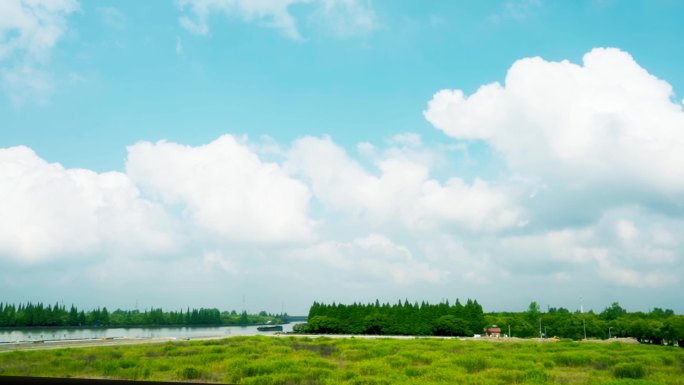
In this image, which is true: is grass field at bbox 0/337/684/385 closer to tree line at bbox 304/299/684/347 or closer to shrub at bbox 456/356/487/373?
shrub at bbox 456/356/487/373

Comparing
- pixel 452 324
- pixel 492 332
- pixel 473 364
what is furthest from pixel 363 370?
pixel 492 332

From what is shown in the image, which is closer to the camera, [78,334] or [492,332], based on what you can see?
[492,332]

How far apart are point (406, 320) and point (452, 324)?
12.9 ft

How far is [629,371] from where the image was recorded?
37.3 feet

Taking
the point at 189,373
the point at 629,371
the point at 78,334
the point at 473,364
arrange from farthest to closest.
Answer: the point at 78,334 < the point at 473,364 < the point at 629,371 < the point at 189,373

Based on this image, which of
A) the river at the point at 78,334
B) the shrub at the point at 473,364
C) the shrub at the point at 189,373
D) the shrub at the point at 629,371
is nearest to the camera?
the shrub at the point at 189,373

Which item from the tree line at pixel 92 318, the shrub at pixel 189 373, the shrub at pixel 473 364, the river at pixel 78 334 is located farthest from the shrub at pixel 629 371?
the tree line at pixel 92 318

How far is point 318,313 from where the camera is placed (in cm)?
4459

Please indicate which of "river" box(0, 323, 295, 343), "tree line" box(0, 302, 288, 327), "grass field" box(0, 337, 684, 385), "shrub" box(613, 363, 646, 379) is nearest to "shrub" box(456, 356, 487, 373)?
"grass field" box(0, 337, 684, 385)

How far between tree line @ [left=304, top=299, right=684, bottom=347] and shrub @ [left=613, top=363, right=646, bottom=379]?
27.9m

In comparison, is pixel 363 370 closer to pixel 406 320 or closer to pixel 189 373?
pixel 189 373

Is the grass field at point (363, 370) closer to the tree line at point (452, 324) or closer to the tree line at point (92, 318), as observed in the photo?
the tree line at point (452, 324)

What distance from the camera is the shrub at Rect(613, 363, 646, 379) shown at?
438 inches

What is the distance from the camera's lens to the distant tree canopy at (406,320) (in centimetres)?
3928
